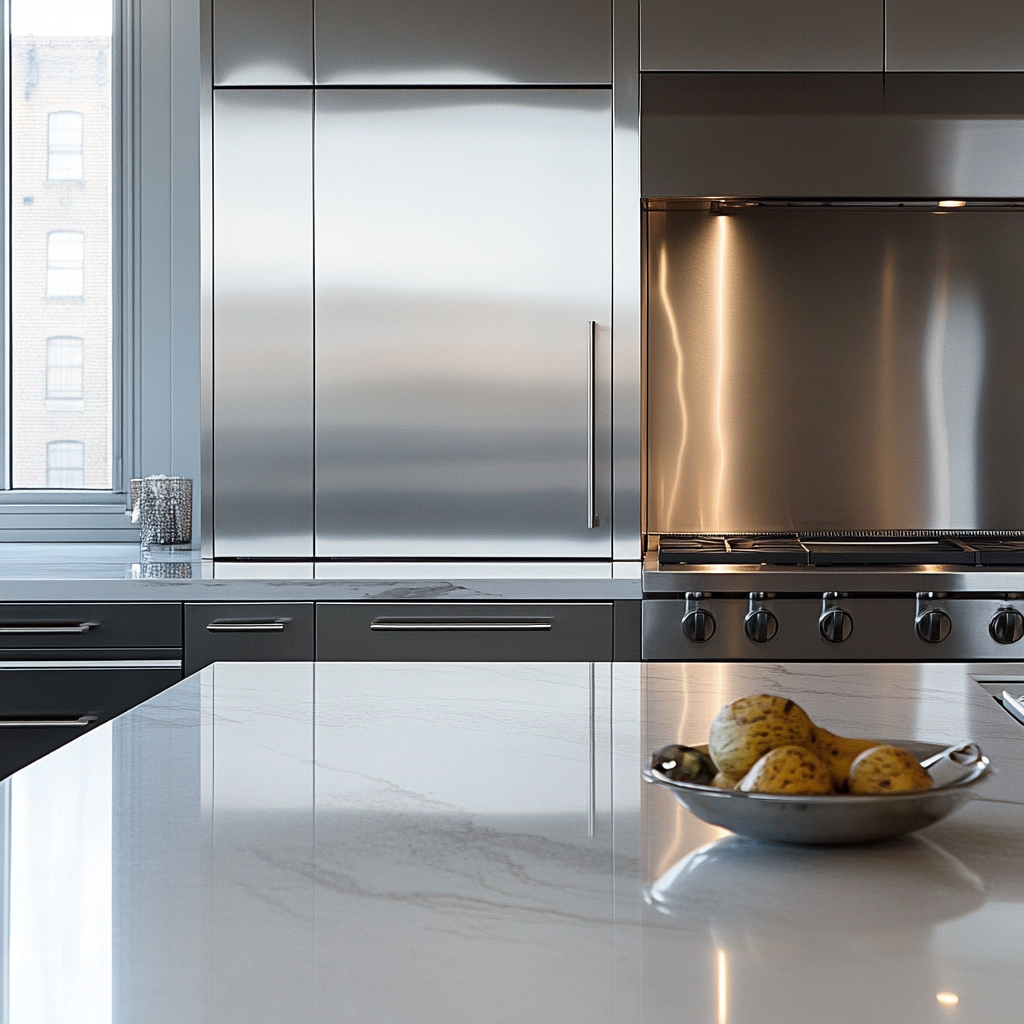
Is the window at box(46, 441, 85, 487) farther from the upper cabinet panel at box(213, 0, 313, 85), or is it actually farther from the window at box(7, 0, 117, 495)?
the upper cabinet panel at box(213, 0, 313, 85)

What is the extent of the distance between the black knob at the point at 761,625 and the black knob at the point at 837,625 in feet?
0.35

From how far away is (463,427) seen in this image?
2.75m

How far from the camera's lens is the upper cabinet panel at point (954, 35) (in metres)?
2.69

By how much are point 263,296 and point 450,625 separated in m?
0.90

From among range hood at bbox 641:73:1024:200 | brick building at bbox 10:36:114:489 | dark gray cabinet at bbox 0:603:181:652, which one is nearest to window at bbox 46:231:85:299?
brick building at bbox 10:36:114:489

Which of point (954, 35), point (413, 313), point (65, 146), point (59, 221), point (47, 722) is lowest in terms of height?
point (47, 722)

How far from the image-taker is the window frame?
127 inches

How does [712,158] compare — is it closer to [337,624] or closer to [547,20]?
[547,20]

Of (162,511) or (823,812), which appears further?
(162,511)

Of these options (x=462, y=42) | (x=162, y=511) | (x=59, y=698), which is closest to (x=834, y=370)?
(x=462, y=42)

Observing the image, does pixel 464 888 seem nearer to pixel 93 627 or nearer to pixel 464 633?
pixel 464 633

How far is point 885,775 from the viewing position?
2.54ft

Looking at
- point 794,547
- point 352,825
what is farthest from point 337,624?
point 352,825

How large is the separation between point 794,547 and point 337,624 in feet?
3.43
